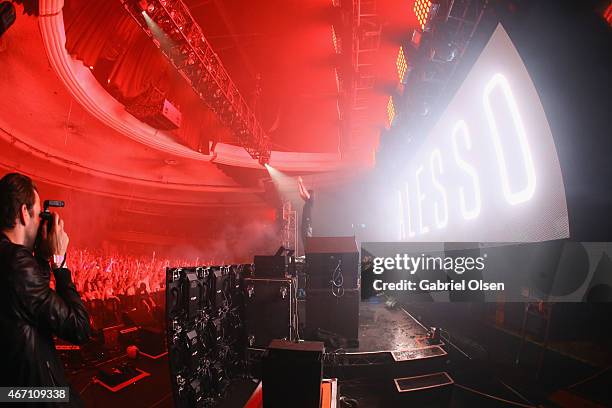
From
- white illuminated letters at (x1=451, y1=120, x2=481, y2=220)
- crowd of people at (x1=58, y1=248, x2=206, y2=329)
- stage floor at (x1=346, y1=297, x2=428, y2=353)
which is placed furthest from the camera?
crowd of people at (x1=58, y1=248, x2=206, y2=329)

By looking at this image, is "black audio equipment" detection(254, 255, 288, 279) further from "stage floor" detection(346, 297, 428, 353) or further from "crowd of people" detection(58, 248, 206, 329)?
"crowd of people" detection(58, 248, 206, 329)

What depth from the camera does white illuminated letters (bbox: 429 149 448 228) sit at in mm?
3546

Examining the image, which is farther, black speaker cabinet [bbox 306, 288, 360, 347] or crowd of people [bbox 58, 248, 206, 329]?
crowd of people [bbox 58, 248, 206, 329]

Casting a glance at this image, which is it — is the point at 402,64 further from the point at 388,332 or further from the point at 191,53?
the point at 388,332

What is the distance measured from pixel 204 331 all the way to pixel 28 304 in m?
2.55

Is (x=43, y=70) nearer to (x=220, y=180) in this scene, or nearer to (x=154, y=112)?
(x=154, y=112)

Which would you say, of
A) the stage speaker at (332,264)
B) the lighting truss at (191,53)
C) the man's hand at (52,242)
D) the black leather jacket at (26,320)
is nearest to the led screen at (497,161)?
the stage speaker at (332,264)

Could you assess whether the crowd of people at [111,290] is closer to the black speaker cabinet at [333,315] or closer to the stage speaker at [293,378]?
the black speaker cabinet at [333,315]

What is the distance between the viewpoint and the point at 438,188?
12.5ft

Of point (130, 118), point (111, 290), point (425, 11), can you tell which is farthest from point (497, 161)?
point (111, 290)

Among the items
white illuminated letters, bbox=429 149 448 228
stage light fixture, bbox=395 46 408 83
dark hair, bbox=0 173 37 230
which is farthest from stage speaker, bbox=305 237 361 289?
dark hair, bbox=0 173 37 230

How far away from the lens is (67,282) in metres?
1.47

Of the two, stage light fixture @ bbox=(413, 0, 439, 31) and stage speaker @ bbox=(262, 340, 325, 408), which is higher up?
stage light fixture @ bbox=(413, 0, 439, 31)

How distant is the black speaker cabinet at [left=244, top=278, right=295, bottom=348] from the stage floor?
108 centimetres
